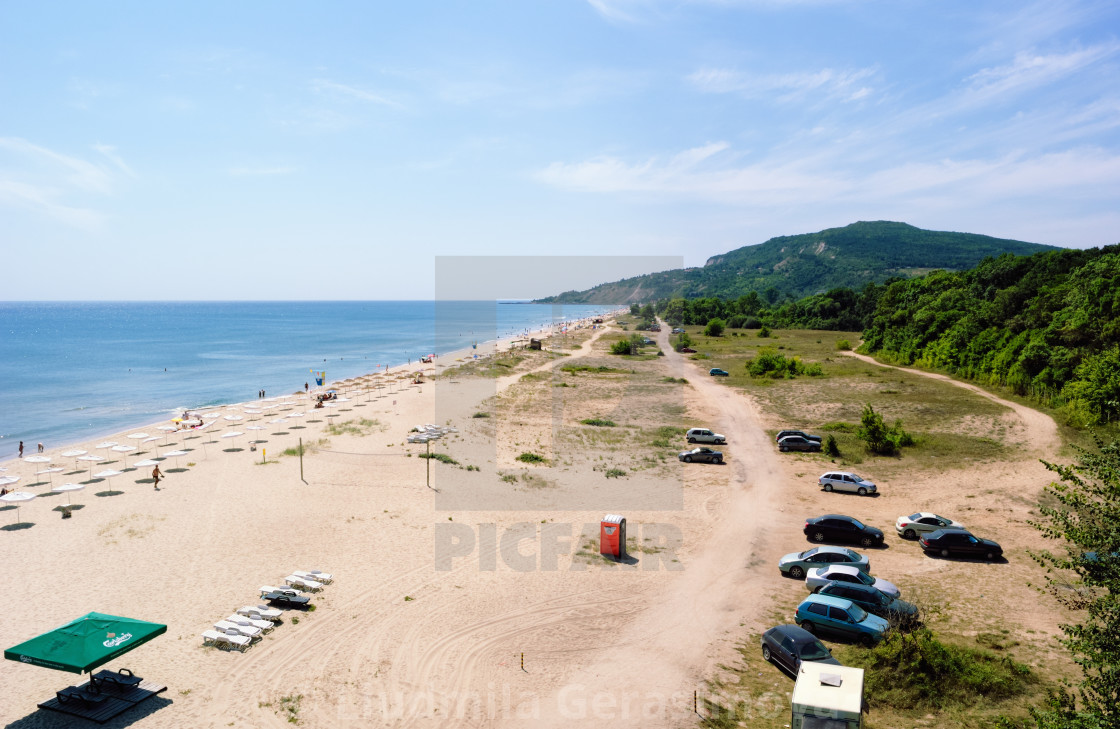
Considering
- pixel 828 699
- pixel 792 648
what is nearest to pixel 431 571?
pixel 792 648

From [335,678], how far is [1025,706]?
1656cm

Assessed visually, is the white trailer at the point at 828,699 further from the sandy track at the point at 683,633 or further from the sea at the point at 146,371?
the sea at the point at 146,371

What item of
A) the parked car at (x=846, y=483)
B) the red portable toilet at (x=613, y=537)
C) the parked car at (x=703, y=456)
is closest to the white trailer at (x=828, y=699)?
the red portable toilet at (x=613, y=537)

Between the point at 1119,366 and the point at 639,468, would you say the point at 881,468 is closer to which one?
the point at 639,468

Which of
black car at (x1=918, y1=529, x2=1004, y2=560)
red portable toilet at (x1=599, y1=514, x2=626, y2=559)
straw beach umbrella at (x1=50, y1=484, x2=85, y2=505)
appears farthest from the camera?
straw beach umbrella at (x1=50, y1=484, x2=85, y2=505)

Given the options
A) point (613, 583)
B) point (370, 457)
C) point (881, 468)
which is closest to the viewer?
point (613, 583)

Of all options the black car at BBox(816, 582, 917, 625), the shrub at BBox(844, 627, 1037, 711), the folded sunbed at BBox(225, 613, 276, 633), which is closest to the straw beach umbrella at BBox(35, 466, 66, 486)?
the folded sunbed at BBox(225, 613, 276, 633)

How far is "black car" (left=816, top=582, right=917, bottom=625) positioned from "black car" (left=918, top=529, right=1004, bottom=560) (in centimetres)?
540

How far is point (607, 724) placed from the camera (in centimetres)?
1323

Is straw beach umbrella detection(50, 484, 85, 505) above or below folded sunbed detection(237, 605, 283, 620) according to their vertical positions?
above

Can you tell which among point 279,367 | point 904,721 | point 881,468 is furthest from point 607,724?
point 279,367

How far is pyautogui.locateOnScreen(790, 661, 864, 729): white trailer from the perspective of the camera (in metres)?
10.9

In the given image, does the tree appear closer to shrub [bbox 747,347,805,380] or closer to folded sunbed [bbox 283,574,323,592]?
folded sunbed [bbox 283,574,323,592]

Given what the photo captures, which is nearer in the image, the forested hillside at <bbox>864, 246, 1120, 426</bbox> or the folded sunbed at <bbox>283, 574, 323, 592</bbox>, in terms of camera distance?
the folded sunbed at <bbox>283, 574, 323, 592</bbox>
